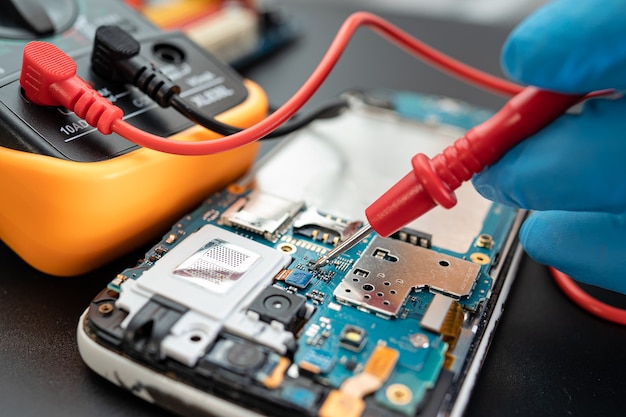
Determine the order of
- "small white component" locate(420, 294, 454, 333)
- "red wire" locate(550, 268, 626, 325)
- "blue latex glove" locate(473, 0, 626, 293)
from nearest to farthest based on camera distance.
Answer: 1. "blue latex glove" locate(473, 0, 626, 293)
2. "small white component" locate(420, 294, 454, 333)
3. "red wire" locate(550, 268, 626, 325)

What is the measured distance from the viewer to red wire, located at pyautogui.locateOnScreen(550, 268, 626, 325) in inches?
34.2

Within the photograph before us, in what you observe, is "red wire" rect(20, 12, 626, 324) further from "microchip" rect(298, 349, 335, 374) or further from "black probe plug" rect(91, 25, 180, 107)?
"microchip" rect(298, 349, 335, 374)

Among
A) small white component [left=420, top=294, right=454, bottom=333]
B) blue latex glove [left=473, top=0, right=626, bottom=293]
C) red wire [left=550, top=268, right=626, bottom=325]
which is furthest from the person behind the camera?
red wire [left=550, top=268, right=626, bottom=325]

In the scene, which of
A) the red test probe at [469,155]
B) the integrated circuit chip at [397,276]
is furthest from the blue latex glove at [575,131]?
the integrated circuit chip at [397,276]

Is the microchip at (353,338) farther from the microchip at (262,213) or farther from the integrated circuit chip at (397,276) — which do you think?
the microchip at (262,213)

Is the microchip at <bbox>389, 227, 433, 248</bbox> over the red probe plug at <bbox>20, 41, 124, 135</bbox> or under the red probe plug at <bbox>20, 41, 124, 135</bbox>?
over

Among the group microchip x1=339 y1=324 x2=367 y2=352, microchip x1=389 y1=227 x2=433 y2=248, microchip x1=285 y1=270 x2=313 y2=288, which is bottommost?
microchip x1=339 y1=324 x2=367 y2=352

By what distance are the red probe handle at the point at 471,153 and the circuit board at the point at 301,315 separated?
117mm

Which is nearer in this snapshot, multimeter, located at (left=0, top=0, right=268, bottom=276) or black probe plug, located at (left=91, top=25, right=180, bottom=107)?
multimeter, located at (left=0, top=0, right=268, bottom=276)

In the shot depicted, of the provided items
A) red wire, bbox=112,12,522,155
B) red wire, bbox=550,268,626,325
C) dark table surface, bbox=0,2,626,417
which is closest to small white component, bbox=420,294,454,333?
dark table surface, bbox=0,2,626,417

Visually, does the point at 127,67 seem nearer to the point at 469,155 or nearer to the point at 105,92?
the point at 105,92

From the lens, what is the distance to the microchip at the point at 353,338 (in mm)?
697

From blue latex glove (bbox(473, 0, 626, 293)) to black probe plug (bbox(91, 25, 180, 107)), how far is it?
437 millimetres

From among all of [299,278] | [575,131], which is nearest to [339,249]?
[299,278]
